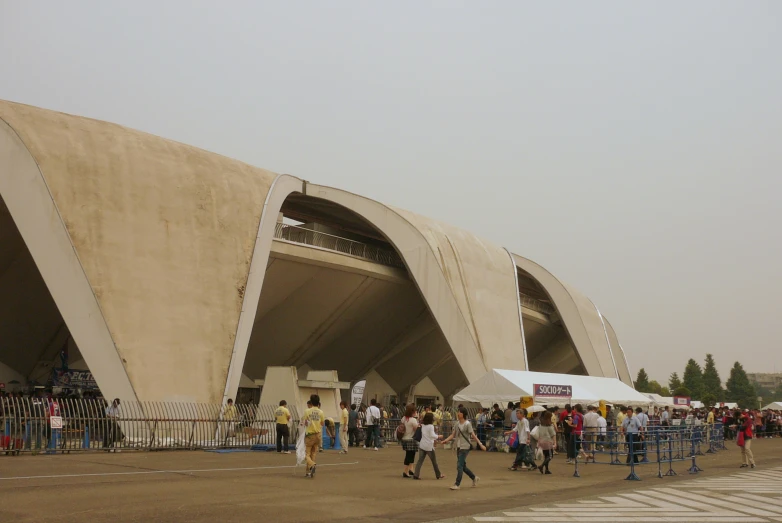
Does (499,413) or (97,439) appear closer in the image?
(97,439)

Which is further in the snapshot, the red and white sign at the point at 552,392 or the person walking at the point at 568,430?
the red and white sign at the point at 552,392

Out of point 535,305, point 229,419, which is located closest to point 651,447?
point 229,419

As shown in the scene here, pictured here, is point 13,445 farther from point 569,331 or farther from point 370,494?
point 569,331

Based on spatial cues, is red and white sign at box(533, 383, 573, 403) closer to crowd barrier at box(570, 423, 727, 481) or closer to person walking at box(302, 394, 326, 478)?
crowd barrier at box(570, 423, 727, 481)

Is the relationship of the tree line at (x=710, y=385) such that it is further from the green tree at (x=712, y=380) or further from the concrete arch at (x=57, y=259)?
the concrete arch at (x=57, y=259)

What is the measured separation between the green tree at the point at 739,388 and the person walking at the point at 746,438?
385 ft

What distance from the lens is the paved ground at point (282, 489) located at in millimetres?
9328

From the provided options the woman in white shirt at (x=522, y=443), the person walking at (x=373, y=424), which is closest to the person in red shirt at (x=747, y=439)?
the woman in white shirt at (x=522, y=443)

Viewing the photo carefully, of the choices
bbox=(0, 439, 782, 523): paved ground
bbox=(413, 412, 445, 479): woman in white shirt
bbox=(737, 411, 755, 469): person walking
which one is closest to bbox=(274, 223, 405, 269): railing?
bbox=(0, 439, 782, 523): paved ground

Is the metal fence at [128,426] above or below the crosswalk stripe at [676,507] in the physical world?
above

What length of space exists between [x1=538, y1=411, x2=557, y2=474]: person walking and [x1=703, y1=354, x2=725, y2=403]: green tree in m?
120

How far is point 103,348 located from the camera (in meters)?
20.3

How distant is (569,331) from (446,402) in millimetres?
8431

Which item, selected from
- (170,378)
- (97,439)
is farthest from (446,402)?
(97,439)
